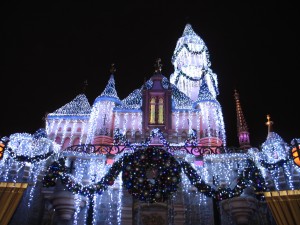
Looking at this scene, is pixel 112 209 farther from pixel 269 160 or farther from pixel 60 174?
pixel 269 160

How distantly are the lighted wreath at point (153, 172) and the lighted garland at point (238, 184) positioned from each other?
2.53 ft

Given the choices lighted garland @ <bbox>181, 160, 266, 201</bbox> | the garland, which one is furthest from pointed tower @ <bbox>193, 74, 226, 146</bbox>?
the garland

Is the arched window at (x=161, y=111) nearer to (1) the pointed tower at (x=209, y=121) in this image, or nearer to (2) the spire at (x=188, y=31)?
(1) the pointed tower at (x=209, y=121)

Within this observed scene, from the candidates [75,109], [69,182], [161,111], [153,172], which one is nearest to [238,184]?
[153,172]

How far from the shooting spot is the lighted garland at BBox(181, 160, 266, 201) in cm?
1296

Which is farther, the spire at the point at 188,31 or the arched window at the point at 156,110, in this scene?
the spire at the point at 188,31

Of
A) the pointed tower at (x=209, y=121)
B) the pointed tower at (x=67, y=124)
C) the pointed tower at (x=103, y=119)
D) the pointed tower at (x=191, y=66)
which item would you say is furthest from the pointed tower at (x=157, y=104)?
the pointed tower at (x=191, y=66)

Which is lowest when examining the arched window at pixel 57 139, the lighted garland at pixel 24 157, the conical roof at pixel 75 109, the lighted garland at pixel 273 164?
the lighted garland at pixel 273 164

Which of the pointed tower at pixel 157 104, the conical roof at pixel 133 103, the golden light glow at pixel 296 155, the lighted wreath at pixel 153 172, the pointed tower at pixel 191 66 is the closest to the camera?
the golden light glow at pixel 296 155

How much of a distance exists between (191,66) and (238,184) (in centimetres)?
2987

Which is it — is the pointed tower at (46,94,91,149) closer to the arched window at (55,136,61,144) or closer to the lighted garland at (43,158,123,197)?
the arched window at (55,136,61,144)

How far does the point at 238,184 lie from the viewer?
42.8ft

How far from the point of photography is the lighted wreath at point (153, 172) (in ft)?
42.4

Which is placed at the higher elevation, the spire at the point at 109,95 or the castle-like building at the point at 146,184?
the spire at the point at 109,95
